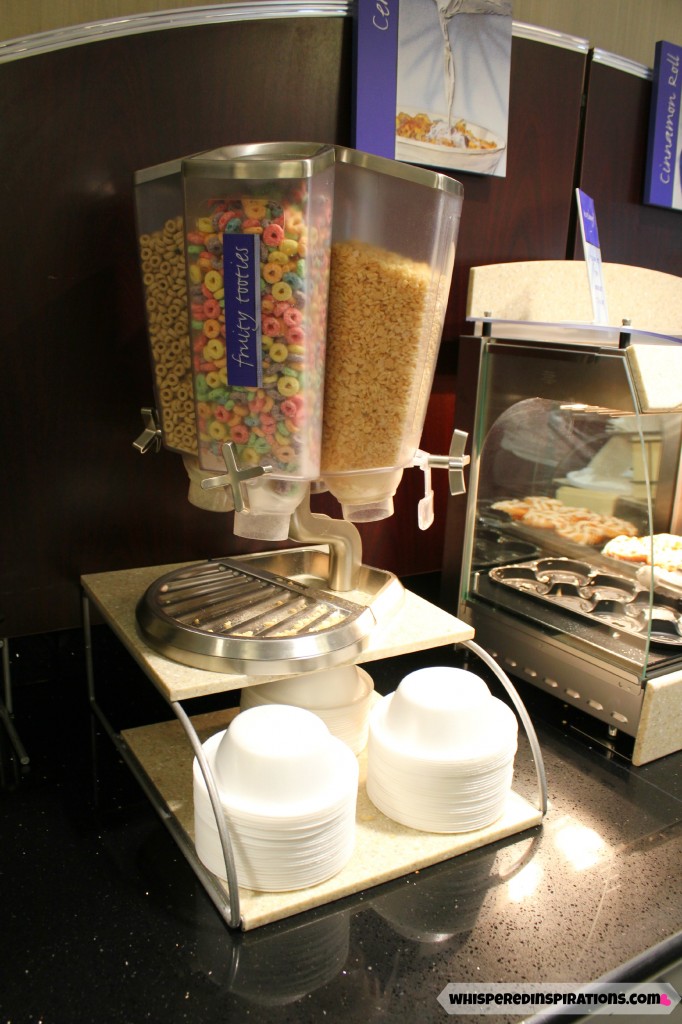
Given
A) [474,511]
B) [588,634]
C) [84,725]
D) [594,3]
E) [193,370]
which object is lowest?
[84,725]

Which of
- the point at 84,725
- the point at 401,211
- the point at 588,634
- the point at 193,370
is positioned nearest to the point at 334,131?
the point at 401,211

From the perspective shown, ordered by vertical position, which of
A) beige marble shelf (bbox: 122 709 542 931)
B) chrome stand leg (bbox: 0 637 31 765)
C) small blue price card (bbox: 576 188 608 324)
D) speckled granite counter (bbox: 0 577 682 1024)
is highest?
small blue price card (bbox: 576 188 608 324)

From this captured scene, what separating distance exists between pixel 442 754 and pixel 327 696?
0.17 metres

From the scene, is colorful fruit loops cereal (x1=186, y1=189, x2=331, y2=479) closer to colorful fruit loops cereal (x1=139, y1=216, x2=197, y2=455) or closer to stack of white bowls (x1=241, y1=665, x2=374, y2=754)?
colorful fruit loops cereal (x1=139, y1=216, x2=197, y2=455)

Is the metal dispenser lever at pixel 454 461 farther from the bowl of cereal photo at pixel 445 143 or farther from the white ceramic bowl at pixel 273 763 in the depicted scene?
the bowl of cereal photo at pixel 445 143

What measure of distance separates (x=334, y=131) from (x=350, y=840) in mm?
1004

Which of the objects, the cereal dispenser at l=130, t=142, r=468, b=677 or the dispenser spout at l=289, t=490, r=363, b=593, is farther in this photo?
the dispenser spout at l=289, t=490, r=363, b=593

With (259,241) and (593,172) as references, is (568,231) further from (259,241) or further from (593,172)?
(259,241)

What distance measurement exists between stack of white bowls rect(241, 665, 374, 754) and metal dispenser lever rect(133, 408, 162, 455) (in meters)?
0.32

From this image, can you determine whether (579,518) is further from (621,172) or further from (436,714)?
(621,172)

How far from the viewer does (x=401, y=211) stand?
0.88 m

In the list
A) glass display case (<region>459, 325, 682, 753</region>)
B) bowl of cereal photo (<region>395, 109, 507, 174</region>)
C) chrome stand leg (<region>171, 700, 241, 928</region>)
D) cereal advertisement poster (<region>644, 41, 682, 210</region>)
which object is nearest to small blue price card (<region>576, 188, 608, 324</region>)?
glass display case (<region>459, 325, 682, 753</region>)

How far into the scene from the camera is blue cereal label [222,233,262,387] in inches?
32.0

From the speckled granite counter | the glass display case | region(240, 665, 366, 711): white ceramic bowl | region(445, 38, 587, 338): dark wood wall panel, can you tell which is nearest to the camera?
the speckled granite counter
